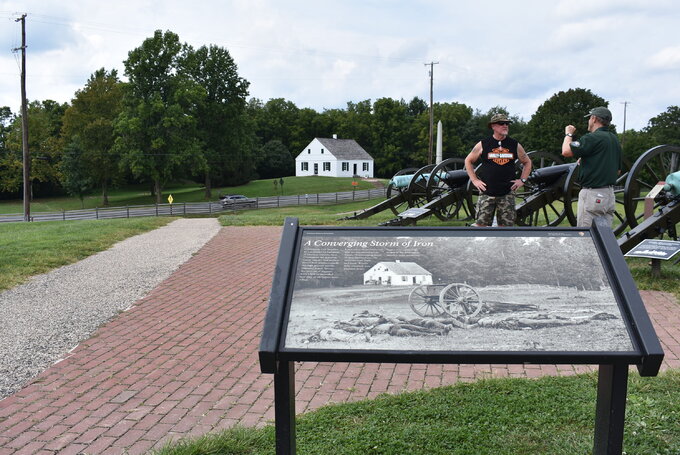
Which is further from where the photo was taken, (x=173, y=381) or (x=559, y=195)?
(x=559, y=195)

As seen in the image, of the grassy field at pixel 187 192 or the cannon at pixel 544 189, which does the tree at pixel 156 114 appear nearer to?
the grassy field at pixel 187 192

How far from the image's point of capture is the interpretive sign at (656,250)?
644 cm

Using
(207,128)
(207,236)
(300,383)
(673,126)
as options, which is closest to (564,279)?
(300,383)

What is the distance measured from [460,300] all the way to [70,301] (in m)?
5.72

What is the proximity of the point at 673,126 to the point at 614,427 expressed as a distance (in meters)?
57.0

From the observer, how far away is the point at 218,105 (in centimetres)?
4809

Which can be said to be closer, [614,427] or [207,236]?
[614,427]

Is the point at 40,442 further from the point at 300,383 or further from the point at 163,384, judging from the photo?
the point at 300,383

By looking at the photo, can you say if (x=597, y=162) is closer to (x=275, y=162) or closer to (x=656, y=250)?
(x=656, y=250)

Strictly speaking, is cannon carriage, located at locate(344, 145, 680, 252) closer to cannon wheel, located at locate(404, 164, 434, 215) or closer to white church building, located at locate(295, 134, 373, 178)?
cannon wheel, located at locate(404, 164, 434, 215)

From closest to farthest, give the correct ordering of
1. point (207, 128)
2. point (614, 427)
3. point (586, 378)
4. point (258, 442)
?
point (614, 427) → point (258, 442) → point (586, 378) → point (207, 128)

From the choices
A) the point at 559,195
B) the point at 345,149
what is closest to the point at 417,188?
the point at 559,195

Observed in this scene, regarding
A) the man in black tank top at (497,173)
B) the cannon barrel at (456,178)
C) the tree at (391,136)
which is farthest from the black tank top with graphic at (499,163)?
the tree at (391,136)

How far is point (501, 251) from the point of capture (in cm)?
289
